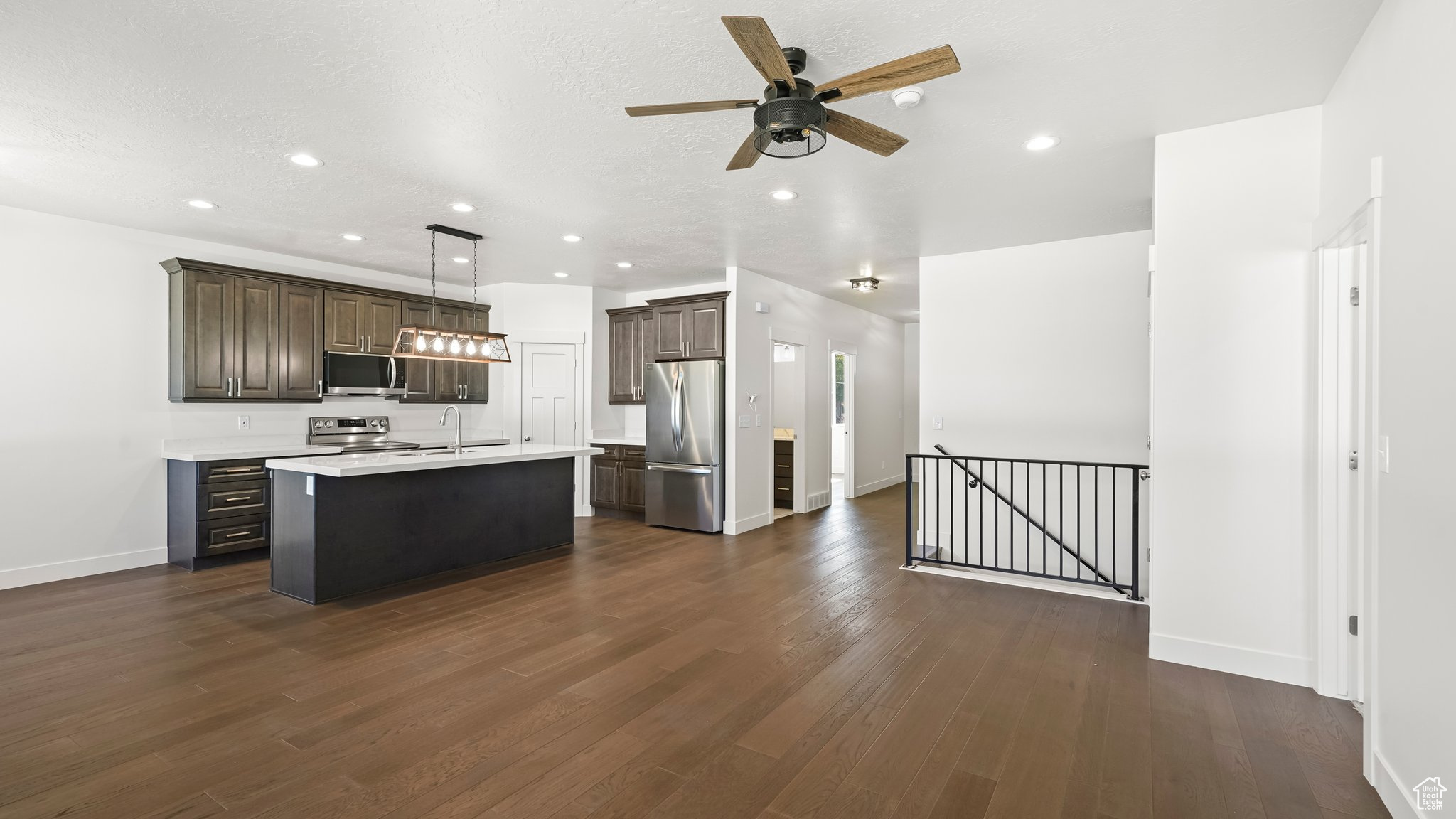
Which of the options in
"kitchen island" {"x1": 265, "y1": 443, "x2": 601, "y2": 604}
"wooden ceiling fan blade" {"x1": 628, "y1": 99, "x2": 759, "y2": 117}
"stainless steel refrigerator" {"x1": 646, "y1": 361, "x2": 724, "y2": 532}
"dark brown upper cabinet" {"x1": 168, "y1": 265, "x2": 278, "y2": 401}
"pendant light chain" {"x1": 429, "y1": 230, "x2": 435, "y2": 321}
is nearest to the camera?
"wooden ceiling fan blade" {"x1": 628, "y1": 99, "x2": 759, "y2": 117}

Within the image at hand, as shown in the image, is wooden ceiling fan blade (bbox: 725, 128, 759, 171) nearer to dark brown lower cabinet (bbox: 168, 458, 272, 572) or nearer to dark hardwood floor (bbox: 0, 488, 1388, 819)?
dark hardwood floor (bbox: 0, 488, 1388, 819)

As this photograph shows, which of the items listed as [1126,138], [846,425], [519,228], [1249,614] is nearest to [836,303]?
[846,425]

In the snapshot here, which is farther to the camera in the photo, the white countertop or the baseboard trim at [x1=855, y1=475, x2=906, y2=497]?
the baseboard trim at [x1=855, y1=475, x2=906, y2=497]

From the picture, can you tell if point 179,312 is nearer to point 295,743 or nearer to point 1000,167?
point 295,743

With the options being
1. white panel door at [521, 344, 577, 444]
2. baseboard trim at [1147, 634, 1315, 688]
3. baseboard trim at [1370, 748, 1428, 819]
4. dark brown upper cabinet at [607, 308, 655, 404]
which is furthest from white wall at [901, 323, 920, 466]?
baseboard trim at [1370, 748, 1428, 819]

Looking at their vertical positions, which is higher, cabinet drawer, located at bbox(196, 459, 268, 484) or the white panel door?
the white panel door

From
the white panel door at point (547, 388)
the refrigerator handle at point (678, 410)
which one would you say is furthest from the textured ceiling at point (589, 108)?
the white panel door at point (547, 388)

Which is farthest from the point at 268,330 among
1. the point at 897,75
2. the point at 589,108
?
the point at 897,75

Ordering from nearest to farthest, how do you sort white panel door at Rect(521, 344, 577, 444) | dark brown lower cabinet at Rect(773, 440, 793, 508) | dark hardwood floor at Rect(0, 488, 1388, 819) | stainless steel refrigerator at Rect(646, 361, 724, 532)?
dark hardwood floor at Rect(0, 488, 1388, 819) < stainless steel refrigerator at Rect(646, 361, 724, 532) < white panel door at Rect(521, 344, 577, 444) < dark brown lower cabinet at Rect(773, 440, 793, 508)

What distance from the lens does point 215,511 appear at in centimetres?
520

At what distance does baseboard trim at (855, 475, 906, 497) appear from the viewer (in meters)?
9.31

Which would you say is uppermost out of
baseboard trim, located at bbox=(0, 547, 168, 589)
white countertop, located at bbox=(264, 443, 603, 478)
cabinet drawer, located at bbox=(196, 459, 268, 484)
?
white countertop, located at bbox=(264, 443, 603, 478)

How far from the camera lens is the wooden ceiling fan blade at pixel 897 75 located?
2.03 meters

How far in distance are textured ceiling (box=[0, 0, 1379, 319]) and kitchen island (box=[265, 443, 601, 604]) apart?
181 cm
